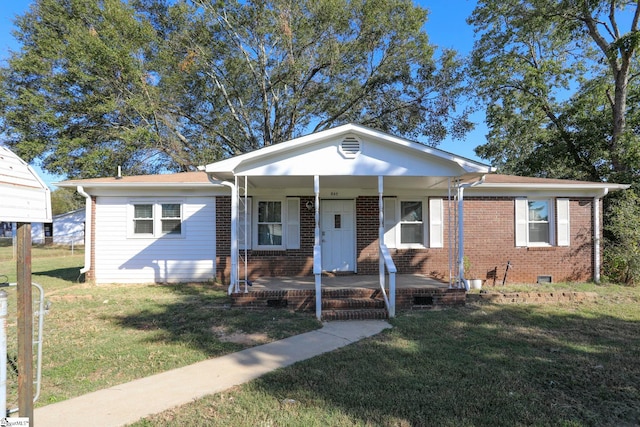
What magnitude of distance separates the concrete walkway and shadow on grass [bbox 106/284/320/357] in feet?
1.41

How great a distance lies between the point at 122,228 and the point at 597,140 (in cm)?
1780

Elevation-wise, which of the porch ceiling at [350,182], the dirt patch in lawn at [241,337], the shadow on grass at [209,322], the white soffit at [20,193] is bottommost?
the dirt patch in lawn at [241,337]

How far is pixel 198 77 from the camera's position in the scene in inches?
752

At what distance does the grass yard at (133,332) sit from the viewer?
418 centimetres

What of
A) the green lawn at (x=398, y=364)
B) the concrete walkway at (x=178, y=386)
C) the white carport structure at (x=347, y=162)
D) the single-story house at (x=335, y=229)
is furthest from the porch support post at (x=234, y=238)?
the concrete walkway at (x=178, y=386)

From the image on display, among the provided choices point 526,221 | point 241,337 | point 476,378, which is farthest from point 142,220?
point 526,221

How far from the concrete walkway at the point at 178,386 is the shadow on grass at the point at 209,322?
1.41ft

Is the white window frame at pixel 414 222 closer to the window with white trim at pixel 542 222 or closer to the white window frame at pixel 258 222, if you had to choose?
the window with white trim at pixel 542 222

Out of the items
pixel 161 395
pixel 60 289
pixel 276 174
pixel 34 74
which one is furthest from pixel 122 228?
pixel 34 74

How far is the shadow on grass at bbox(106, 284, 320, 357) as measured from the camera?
17.7 ft

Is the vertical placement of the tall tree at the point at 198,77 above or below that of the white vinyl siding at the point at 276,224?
above

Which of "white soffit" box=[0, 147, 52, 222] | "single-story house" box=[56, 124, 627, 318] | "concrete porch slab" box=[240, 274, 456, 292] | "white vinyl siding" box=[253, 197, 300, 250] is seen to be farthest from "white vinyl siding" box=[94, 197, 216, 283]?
"white soffit" box=[0, 147, 52, 222]

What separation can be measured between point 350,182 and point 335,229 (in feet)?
6.87

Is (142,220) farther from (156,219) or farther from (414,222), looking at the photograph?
(414,222)
